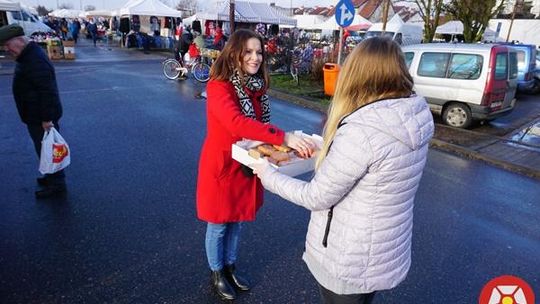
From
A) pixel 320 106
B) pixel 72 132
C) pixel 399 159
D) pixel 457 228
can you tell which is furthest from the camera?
pixel 320 106

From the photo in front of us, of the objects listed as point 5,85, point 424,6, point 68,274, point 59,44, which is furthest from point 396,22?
point 68,274

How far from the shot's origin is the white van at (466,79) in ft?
25.6

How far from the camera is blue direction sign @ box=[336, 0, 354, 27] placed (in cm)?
856

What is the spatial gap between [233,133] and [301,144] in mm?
397

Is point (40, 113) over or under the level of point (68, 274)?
over

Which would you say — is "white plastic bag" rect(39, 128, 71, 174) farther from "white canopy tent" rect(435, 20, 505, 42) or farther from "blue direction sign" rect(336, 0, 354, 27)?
"white canopy tent" rect(435, 20, 505, 42)

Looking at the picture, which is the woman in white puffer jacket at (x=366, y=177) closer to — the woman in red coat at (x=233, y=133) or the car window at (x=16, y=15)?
the woman in red coat at (x=233, y=133)

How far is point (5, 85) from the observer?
36.1 feet

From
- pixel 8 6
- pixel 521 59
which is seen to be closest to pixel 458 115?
pixel 521 59

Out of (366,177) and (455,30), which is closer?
(366,177)

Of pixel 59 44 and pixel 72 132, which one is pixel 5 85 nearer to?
pixel 72 132

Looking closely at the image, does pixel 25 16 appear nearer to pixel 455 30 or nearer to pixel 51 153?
pixel 51 153

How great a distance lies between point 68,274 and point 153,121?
5140mm

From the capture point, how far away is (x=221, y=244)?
2621 mm
